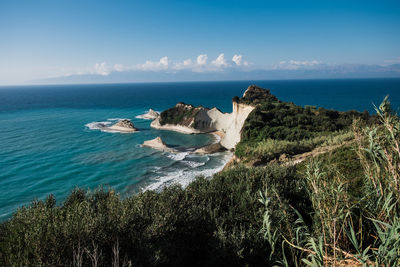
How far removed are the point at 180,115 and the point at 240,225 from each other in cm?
5589

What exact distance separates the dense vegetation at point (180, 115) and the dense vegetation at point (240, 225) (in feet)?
162

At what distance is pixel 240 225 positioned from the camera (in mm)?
7879

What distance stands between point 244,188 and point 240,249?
3997mm

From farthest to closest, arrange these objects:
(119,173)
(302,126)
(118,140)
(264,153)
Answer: (118,140) → (302,126) → (119,173) → (264,153)

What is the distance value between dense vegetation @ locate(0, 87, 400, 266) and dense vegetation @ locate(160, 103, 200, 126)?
162ft

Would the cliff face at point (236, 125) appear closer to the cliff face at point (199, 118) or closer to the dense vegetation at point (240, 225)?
the cliff face at point (199, 118)

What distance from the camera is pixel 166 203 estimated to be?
9047 millimetres

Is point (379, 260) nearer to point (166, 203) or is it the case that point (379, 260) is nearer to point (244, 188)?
point (166, 203)

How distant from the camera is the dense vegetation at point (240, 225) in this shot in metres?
3.87

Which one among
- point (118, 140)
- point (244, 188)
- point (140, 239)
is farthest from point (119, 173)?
point (140, 239)

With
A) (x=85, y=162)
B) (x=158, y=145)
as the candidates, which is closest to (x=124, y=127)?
(x=158, y=145)

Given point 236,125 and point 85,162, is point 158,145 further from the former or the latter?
point 236,125

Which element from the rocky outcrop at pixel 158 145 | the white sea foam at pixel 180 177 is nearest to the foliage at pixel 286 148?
the white sea foam at pixel 180 177

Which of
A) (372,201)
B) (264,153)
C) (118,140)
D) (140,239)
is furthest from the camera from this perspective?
(118,140)
